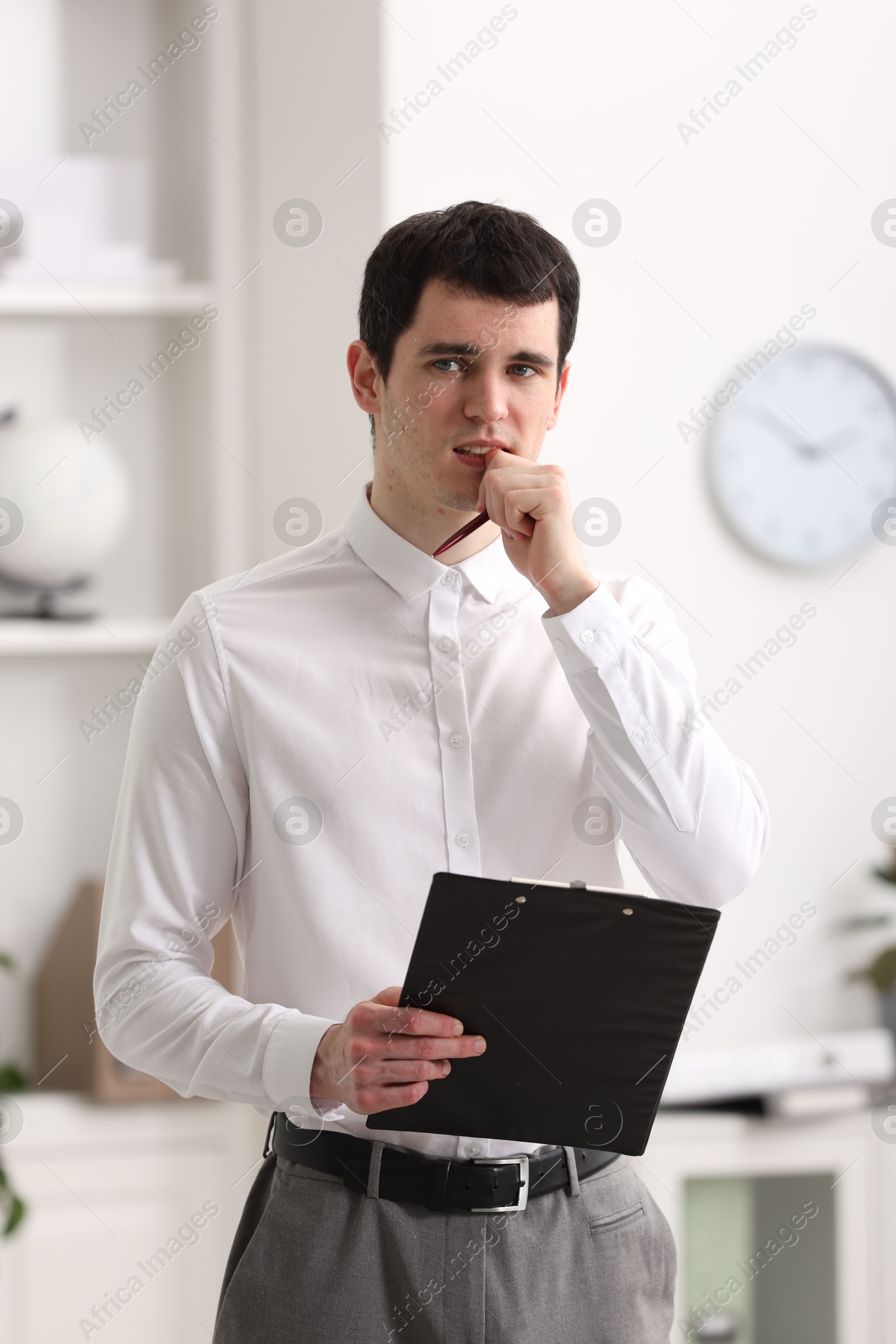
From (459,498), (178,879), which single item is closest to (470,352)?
(459,498)

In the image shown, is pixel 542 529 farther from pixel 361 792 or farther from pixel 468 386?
pixel 361 792

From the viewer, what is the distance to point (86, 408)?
7.68ft

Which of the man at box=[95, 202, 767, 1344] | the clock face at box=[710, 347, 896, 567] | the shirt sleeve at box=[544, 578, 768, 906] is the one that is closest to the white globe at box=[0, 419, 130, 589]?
the man at box=[95, 202, 767, 1344]

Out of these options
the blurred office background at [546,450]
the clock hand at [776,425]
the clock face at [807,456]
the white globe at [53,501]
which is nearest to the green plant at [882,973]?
the blurred office background at [546,450]

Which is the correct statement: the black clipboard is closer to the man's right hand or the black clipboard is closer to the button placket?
the man's right hand

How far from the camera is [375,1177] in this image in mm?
1107

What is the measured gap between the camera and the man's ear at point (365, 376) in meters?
1.33

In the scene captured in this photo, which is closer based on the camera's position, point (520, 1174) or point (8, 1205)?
point (520, 1174)

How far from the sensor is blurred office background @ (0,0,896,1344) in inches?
82.3

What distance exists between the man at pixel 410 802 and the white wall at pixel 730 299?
82 centimetres

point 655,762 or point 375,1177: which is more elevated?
point 655,762

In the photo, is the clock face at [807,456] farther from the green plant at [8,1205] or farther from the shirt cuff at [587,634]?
the green plant at [8,1205]

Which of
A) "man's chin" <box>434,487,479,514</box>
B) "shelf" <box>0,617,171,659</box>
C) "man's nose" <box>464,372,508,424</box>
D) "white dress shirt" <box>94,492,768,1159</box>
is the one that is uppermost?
"man's nose" <box>464,372,508,424</box>

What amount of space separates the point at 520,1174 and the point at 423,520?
655 millimetres
